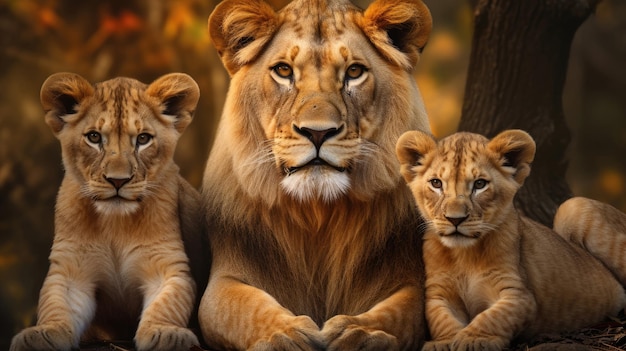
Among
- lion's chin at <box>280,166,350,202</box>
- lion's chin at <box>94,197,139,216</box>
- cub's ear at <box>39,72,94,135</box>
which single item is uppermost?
cub's ear at <box>39,72,94,135</box>

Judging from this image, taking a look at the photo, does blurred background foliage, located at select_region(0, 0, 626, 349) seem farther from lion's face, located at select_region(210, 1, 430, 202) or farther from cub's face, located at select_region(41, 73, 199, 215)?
lion's face, located at select_region(210, 1, 430, 202)

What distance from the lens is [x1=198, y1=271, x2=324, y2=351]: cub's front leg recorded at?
13.7 ft

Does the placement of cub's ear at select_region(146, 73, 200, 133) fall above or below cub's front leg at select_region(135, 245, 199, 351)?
above

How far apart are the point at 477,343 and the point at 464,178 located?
632 mm

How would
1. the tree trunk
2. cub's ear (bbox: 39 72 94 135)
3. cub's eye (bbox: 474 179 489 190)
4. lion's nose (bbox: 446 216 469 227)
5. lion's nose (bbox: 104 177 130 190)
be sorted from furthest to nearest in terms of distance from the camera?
the tree trunk → cub's ear (bbox: 39 72 94 135) → lion's nose (bbox: 104 177 130 190) → cub's eye (bbox: 474 179 489 190) → lion's nose (bbox: 446 216 469 227)

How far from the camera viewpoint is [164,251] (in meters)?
4.74

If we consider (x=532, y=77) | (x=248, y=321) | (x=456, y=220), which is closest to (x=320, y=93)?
(x=456, y=220)

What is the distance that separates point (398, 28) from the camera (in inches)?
185

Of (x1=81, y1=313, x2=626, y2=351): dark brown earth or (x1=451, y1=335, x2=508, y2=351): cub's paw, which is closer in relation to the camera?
(x1=451, y1=335, x2=508, y2=351): cub's paw

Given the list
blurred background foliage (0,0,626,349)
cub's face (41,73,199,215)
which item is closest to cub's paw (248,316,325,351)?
cub's face (41,73,199,215)

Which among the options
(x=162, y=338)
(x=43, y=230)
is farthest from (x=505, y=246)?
(x=43, y=230)

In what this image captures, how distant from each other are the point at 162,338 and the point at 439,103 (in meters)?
4.65

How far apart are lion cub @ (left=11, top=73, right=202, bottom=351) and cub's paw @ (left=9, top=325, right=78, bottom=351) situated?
0.25 ft

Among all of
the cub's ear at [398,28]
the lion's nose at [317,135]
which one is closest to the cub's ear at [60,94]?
the lion's nose at [317,135]
